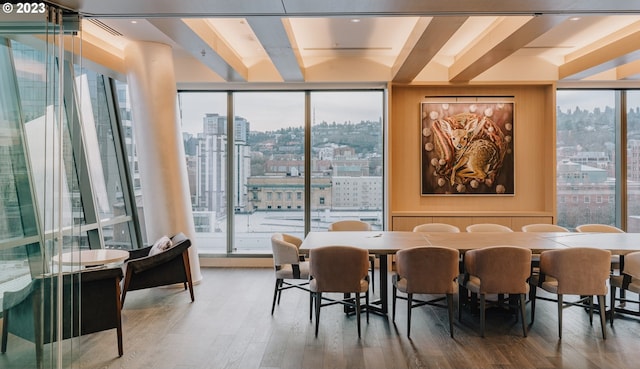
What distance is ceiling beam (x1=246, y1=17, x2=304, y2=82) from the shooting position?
410 cm

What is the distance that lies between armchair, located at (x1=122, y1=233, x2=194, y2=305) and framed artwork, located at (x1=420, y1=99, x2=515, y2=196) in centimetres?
417

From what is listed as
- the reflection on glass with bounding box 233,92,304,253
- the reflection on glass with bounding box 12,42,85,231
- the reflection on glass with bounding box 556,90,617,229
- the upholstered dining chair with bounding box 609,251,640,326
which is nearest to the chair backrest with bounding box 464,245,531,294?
the upholstered dining chair with bounding box 609,251,640,326

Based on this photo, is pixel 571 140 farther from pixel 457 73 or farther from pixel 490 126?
pixel 457 73

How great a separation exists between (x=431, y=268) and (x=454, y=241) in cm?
92

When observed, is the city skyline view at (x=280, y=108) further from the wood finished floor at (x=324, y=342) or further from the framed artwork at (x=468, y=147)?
the wood finished floor at (x=324, y=342)

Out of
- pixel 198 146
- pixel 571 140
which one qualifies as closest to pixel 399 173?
pixel 571 140

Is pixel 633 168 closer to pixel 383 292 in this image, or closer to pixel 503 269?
pixel 503 269

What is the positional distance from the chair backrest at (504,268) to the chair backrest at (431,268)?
10.8 inches

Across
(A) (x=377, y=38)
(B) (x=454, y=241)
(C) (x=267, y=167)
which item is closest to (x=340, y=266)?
(B) (x=454, y=241)

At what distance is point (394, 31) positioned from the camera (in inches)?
221

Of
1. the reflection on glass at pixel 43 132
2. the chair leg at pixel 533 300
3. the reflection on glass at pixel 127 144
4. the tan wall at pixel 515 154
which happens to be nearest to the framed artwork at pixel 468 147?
the tan wall at pixel 515 154

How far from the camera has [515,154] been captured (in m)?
7.16

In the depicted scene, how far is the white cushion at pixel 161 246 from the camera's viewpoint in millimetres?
5270

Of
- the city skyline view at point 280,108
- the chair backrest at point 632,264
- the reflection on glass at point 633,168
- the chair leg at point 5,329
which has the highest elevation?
the city skyline view at point 280,108
